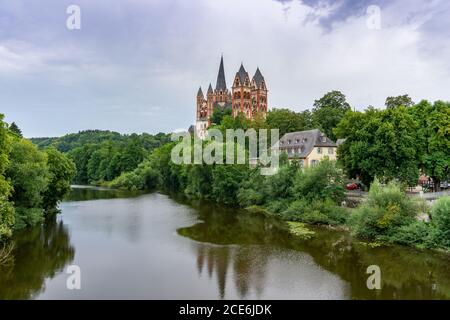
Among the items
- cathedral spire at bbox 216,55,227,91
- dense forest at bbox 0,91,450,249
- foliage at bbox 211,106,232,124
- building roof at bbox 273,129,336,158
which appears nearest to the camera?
dense forest at bbox 0,91,450,249

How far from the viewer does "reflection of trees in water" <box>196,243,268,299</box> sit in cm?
2012

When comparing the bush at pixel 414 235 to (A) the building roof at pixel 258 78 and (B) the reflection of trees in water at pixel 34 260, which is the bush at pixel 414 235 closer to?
(B) the reflection of trees in water at pixel 34 260

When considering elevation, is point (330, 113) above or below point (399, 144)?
above

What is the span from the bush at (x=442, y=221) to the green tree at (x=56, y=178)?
32647 millimetres

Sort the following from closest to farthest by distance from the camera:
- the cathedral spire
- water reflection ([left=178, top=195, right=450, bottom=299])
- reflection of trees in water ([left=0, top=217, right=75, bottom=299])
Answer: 1. reflection of trees in water ([left=0, top=217, right=75, bottom=299])
2. water reflection ([left=178, top=195, right=450, bottom=299])
3. the cathedral spire

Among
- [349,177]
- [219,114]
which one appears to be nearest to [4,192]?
[349,177]

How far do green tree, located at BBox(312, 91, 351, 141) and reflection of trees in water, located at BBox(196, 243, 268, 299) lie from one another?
126ft

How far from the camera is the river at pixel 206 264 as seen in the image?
1938 centimetres

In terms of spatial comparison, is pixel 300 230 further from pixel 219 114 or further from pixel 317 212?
pixel 219 114

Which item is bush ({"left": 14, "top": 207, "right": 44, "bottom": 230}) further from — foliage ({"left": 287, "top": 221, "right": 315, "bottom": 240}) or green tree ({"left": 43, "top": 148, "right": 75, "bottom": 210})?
foliage ({"left": 287, "top": 221, "right": 315, "bottom": 240})

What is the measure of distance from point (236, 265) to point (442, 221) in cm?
1288

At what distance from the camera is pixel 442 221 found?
82.3 ft

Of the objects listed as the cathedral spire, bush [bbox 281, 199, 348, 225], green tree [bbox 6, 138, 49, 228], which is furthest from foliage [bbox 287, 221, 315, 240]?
the cathedral spire
